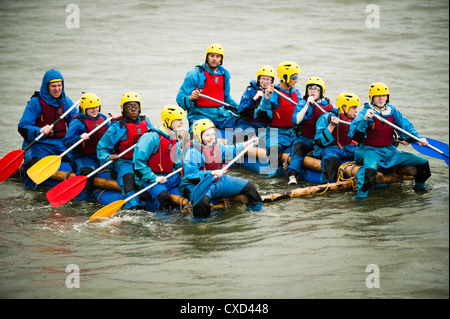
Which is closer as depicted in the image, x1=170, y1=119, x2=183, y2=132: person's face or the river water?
the river water

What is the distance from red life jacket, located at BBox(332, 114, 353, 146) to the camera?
9430 millimetres

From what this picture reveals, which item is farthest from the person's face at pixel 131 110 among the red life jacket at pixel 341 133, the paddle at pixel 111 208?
the red life jacket at pixel 341 133

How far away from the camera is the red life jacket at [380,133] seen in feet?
28.6

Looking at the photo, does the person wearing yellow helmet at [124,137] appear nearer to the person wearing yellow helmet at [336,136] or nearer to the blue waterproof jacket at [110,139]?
the blue waterproof jacket at [110,139]

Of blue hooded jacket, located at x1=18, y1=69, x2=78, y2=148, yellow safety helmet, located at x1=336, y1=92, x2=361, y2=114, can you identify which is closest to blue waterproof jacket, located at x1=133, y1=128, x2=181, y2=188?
blue hooded jacket, located at x1=18, y1=69, x2=78, y2=148

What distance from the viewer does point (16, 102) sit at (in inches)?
618

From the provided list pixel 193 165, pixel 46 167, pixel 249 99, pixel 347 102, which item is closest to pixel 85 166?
pixel 46 167

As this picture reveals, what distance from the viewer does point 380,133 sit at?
876cm

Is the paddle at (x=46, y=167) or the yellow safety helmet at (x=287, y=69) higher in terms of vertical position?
the yellow safety helmet at (x=287, y=69)

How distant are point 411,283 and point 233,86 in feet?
37.8

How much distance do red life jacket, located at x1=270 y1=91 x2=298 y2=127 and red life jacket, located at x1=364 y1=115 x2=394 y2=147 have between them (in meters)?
1.66

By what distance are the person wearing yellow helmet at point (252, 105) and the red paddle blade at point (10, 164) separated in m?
3.43

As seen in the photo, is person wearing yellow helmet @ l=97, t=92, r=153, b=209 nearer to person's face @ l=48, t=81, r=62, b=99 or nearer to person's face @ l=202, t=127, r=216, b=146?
person's face @ l=202, t=127, r=216, b=146

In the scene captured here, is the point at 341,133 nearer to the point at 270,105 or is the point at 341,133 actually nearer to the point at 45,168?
the point at 270,105
